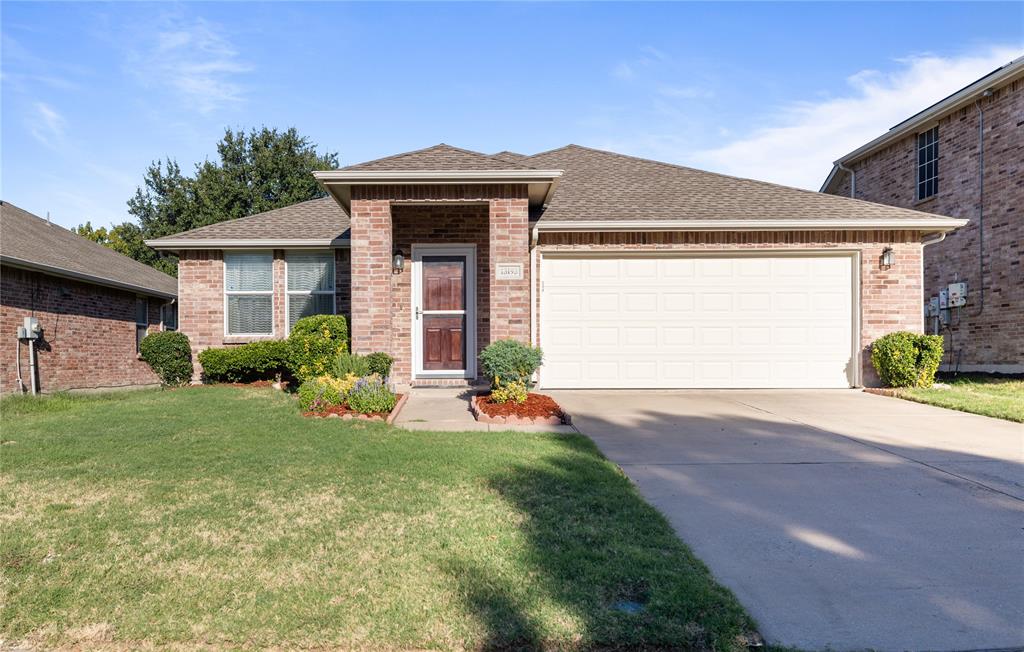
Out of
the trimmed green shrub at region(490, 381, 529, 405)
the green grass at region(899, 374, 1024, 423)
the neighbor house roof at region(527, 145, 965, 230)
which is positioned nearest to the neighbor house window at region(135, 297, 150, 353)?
the neighbor house roof at region(527, 145, 965, 230)

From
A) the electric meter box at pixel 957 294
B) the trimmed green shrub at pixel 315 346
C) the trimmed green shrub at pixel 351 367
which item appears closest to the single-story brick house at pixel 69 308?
the trimmed green shrub at pixel 315 346

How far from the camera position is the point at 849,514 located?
373 centimetres

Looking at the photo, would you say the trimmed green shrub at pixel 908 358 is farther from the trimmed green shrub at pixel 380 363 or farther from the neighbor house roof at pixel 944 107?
the trimmed green shrub at pixel 380 363

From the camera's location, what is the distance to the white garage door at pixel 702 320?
32.1 feet

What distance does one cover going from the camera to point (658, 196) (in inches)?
431

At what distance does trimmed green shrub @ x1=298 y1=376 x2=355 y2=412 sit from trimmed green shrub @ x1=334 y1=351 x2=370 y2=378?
178 millimetres

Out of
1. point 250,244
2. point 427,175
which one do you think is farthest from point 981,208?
point 250,244

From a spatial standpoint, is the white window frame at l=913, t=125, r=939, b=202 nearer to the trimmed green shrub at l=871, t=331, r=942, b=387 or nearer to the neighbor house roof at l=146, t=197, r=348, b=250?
the trimmed green shrub at l=871, t=331, r=942, b=387

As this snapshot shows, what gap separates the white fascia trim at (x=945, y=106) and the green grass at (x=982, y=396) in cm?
600

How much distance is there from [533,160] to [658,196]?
307 centimetres

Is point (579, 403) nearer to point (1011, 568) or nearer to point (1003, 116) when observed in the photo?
point (1011, 568)

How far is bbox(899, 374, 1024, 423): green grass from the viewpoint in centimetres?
730

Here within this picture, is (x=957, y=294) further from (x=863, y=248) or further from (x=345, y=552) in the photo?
(x=345, y=552)

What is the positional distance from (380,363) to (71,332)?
33.3 ft
